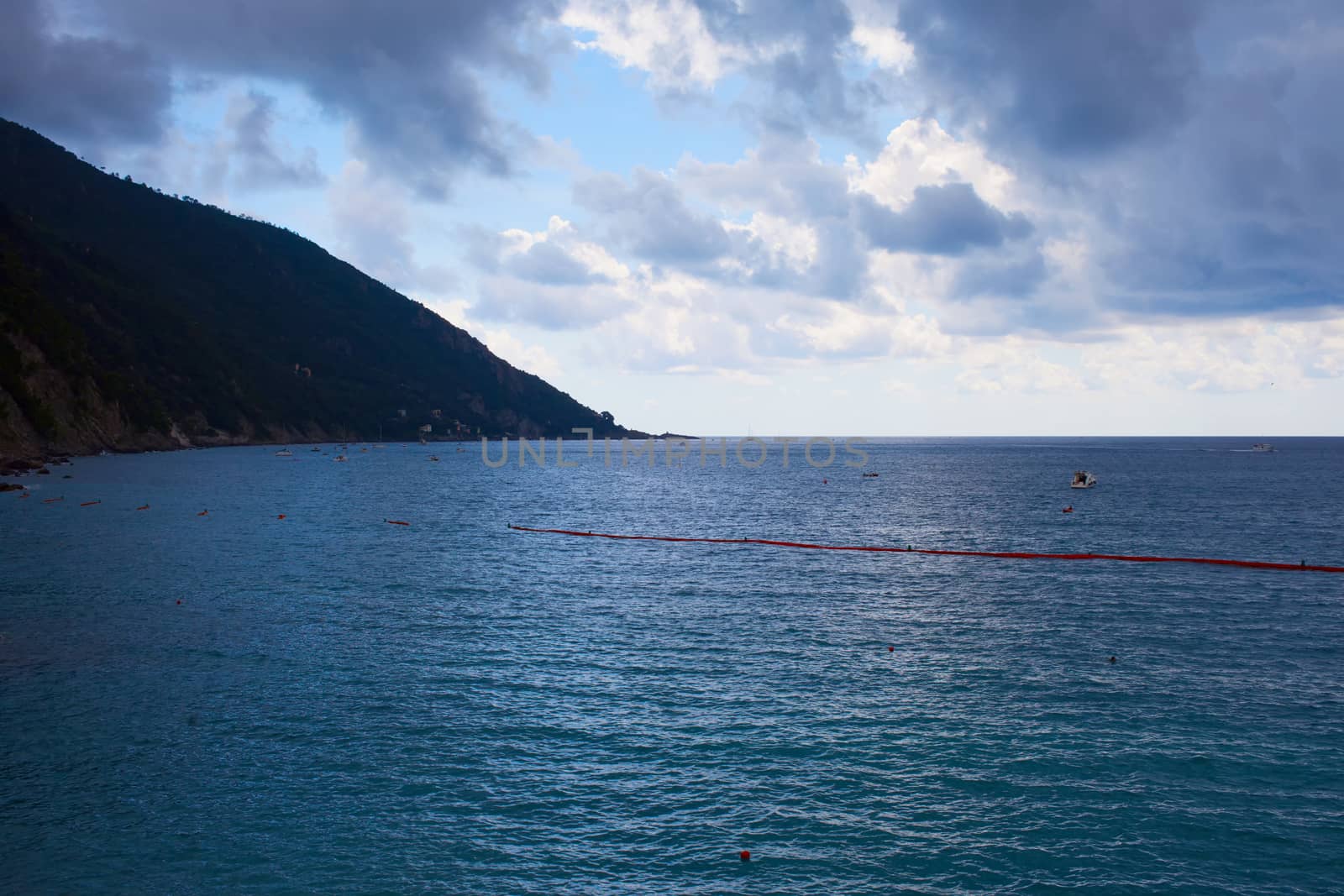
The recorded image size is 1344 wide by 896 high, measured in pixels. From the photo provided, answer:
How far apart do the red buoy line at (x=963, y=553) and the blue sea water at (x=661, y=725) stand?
9.14ft

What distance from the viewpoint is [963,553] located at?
216ft

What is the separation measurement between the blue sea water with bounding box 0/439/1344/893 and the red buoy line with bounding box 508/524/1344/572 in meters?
2.79

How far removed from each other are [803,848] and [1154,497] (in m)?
116

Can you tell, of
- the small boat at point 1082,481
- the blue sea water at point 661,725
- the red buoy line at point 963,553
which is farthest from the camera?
the small boat at point 1082,481

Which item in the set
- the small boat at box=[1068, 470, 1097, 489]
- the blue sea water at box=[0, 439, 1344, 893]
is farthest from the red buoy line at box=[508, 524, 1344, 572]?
the small boat at box=[1068, 470, 1097, 489]

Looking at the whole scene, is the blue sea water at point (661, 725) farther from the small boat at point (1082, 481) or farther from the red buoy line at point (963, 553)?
the small boat at point (1082, 481)

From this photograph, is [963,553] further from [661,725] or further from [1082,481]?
[1082,481]

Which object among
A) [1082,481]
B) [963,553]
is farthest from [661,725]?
[1082,481]

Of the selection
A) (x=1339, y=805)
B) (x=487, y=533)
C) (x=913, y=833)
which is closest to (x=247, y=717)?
(x=913, y=833)

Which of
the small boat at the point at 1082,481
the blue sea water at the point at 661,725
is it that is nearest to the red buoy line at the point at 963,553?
the blue sea water at the point at 661,725

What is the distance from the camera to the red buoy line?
192 ft

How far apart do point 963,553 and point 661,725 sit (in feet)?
148

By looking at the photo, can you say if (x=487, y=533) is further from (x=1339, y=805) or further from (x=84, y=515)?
(x=1339, y=805)

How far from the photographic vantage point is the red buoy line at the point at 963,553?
58.6 meters
